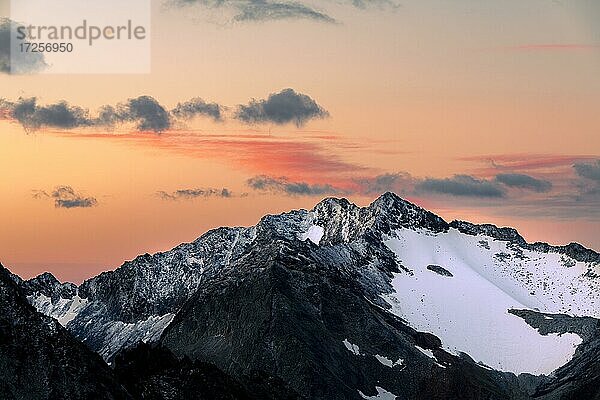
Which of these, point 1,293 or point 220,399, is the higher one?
point 1,293

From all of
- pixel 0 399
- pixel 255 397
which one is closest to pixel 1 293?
pixel 0 399

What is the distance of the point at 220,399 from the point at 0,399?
164 feet

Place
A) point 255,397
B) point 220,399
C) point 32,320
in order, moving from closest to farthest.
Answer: point 32,320 → point 220,399 → point 255,397

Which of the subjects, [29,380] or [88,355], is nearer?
[29,380]

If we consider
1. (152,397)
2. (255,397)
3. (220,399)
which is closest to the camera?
(152,397)

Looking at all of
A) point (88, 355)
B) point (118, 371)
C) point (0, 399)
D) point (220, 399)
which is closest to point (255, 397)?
point (220, 399)

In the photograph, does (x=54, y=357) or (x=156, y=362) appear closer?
(x=54, y=357)

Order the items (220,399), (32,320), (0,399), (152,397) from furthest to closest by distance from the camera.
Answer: (220,399) → (152,397) → (32,320) → (0,399)

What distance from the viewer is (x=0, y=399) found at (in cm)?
13362

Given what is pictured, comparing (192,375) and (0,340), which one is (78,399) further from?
(192,375)

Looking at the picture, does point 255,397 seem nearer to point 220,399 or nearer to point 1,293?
point 220,399

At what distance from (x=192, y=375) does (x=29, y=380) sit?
44596 mm

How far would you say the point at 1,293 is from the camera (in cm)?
14175

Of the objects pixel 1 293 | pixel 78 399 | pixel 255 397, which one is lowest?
pixel 255 397
